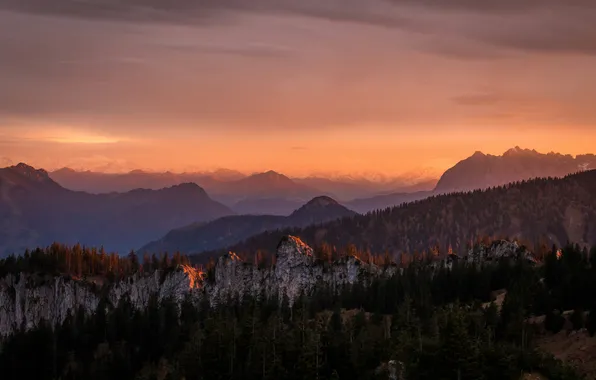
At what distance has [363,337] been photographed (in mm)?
121000

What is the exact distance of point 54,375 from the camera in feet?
575

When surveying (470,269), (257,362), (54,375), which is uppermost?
(470,269)

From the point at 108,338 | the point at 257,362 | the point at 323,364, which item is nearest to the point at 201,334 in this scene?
the point at 257,362

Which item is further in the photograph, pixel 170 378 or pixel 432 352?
pixel 170 378

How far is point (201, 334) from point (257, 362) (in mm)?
28317

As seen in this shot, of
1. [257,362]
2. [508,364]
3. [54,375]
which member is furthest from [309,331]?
[54,375]

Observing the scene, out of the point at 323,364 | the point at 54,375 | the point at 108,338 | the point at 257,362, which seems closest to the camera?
the point at 323,364

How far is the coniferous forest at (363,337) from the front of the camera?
100500 millimetres

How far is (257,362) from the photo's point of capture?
122 m

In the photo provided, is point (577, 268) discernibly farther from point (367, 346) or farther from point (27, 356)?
point (27, 356)

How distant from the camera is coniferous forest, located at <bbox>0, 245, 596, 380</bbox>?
100500 mm

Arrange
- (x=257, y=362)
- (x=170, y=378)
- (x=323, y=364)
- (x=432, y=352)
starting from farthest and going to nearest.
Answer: (x=170, y=378) → (x=257, y=362) → (x=323, y=364) → (x=432, y=352)

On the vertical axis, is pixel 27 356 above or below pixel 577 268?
below

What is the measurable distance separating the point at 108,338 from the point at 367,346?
98202 millimetres
